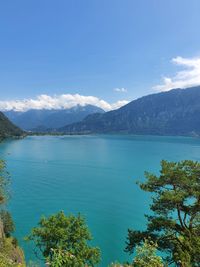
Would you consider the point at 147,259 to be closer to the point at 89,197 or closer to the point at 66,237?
the point at 66,237

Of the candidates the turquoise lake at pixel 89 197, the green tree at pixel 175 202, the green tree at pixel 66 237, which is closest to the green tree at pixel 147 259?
the green tree at pixel 175 202

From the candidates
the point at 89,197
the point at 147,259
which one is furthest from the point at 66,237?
the point at 89,197

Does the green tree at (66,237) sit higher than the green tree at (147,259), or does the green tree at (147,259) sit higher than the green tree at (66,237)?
the green tree at (147,259)

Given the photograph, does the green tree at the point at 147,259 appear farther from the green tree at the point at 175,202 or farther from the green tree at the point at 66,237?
the green tree at the point at 66,237

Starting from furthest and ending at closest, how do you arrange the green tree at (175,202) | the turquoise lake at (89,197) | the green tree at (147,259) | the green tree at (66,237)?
the turquoise lake at (89,197), the green tree at (66,237), the green tree at (175,202), the green tree at (147,259)

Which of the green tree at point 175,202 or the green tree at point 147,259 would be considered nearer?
the green tree at point 147,259

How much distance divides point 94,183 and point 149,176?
68.7 meters

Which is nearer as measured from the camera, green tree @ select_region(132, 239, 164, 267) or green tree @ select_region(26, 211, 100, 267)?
green tree @ select_region(132, 239, 164, 267)

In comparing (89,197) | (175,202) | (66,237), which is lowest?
(89,197)

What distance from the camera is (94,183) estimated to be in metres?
94.8

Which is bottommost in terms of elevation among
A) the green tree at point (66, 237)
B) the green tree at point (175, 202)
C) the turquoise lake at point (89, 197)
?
the turquoise lake at point (89, 197)

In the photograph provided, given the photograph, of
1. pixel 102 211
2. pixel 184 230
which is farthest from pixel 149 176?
pixel 102 211

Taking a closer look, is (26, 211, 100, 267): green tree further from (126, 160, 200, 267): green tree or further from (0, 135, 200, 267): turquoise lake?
(0, 135, 200, 267): turquoise lake

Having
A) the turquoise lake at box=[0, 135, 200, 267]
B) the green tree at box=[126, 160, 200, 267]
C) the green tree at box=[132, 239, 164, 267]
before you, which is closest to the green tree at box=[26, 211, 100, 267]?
the green tree at box=[126, 160, 200, 267]
